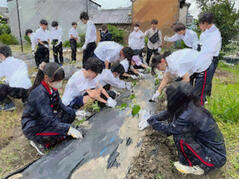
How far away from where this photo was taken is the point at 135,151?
7.29 ft

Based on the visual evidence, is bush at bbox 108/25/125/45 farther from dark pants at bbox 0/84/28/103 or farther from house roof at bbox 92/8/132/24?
dark pants at bbox 0/84/28/103

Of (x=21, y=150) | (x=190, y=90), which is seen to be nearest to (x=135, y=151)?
(x=190, y=90)

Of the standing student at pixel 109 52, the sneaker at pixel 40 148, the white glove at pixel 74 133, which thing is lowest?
the sneaker at pixel 40 148

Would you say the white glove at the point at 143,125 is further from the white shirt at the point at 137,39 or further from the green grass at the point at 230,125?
the white shirt at the point at 137,39

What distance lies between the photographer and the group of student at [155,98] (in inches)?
71.6

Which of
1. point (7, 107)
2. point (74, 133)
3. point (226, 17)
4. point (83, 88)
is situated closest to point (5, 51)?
point (7, 107)

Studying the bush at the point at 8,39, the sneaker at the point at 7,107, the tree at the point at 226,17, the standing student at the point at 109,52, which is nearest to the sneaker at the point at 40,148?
the sneaker at the point at 7,107

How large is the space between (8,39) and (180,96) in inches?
634

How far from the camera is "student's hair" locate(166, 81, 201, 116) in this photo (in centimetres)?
173

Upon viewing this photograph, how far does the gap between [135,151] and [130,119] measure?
804 mm

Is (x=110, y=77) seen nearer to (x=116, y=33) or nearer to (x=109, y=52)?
(x=109, y=52)

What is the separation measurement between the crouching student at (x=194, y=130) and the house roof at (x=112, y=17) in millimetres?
13470

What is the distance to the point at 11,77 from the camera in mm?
3570

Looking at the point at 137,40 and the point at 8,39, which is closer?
the point at 137,40
